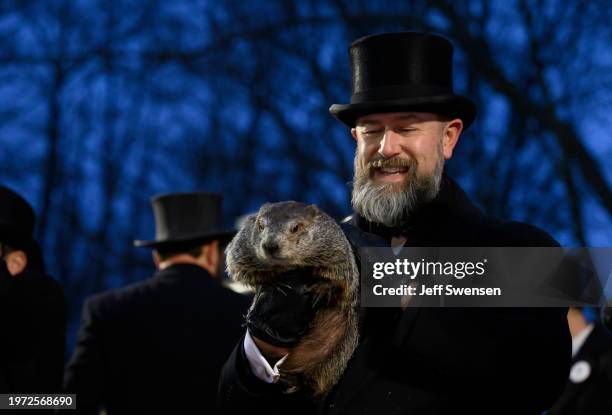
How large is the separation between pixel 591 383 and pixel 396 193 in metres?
3.39

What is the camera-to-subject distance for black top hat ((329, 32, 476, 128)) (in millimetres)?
3057

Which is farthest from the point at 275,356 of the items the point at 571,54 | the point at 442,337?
the point at 571,54

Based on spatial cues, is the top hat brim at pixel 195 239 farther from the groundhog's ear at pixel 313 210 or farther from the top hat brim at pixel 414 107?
the groundhog's ear at pixel 313 210

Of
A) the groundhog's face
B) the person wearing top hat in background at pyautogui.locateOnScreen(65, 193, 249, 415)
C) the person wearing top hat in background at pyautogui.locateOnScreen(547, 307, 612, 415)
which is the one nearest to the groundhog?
the groundhog's face

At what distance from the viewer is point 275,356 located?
2.61 metres

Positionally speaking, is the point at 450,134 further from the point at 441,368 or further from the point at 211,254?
the point at 211,254

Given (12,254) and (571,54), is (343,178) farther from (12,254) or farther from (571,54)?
(12,254)

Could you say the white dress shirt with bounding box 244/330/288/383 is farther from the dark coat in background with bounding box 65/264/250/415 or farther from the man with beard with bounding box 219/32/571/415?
the dark coat in background with bounding box 65/264/250/415

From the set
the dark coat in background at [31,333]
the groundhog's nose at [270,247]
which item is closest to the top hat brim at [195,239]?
the dark coat in background at [31,333]

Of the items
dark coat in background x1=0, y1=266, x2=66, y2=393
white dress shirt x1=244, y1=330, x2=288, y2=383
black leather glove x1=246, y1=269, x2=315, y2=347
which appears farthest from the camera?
dark coat in background x1=0, y1=266, x2=66, y2=393

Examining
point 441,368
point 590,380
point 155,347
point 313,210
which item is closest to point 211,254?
point 155,347

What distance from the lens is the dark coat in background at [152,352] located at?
5223mm

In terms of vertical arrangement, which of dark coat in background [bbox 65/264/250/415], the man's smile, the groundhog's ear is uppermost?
the man's smile

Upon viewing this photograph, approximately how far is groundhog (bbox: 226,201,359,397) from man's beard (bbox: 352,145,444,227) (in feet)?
1.29
